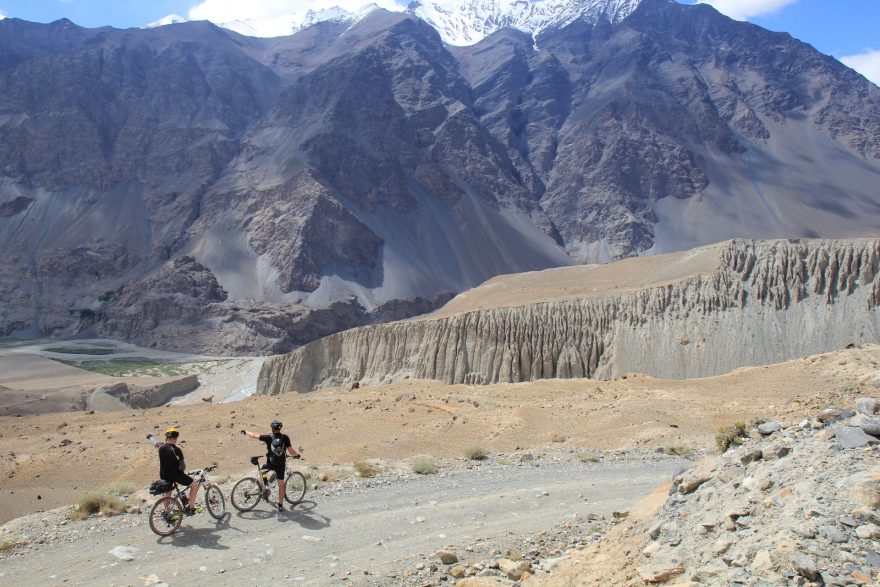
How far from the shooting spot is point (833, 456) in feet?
22.4

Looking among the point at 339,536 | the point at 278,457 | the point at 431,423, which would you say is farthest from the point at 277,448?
the point at 431,423

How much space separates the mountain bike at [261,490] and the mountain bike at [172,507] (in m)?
0.33

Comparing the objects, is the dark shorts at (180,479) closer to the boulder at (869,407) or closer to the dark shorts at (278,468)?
the dark shorts at (278,468)

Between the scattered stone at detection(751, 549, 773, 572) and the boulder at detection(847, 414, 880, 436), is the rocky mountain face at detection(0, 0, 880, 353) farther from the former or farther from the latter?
the scattered stone at detection(751, 549, 773, 572)

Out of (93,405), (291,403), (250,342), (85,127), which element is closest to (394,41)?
(85,127)

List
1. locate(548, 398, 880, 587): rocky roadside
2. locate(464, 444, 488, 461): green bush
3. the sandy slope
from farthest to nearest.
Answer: the sandy slope < locate(464, 444, 488, 461): green bush < locate(548, 398, 880, 587): rocky roadside

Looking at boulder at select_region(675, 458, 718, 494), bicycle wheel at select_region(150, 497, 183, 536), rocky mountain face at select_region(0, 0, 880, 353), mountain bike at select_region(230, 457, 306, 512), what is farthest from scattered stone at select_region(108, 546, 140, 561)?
rocky mountain face at select_region(0, 0, 880, 353)

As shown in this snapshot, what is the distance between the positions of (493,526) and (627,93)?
17997 cm

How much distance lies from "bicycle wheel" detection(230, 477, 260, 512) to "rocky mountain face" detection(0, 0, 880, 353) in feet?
297

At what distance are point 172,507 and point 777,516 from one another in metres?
8.52

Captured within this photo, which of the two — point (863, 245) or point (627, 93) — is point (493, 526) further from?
point (627, 93)

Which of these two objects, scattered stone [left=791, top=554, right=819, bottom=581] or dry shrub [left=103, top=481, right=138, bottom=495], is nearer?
scattered stone [left=791, top=554, right=819, bottom=581]

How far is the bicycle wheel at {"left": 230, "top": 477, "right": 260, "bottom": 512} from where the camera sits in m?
12.0

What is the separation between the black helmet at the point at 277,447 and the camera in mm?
12055
